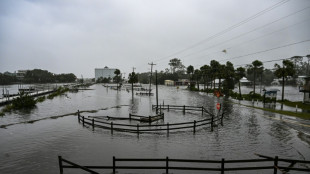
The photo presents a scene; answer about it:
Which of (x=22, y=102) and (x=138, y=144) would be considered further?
(x=22, y=102)

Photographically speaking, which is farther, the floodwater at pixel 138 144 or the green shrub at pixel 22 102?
the green shrub at pixel 22 102

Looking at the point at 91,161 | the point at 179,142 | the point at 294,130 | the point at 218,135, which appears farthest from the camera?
the point at 294,130

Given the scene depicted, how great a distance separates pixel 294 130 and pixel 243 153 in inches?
465

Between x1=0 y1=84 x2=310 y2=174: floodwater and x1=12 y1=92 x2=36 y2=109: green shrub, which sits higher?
x1=12 y1=92 x2=36 y2=109: green shrub

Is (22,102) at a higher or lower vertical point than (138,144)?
higher

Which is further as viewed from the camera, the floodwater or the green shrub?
the green shrub

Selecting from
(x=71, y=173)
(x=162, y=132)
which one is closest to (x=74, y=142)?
(x=71, y=173)

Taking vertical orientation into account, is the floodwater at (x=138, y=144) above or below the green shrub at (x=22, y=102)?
below

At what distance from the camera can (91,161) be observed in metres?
15.0

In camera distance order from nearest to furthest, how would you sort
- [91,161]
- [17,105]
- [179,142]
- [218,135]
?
1. [91,161]
2. [179,142]
3. [218,135]
4. [17,105]

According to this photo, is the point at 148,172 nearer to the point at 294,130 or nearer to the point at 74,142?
the point at 74,142

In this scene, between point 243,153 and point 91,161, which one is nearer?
point 91,161

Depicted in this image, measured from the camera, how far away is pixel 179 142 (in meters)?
19.3

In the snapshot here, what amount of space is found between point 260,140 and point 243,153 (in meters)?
4.90
